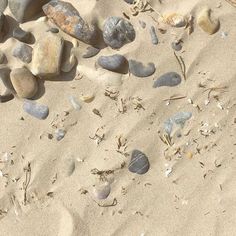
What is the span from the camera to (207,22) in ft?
8.53

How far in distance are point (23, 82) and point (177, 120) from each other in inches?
31.4

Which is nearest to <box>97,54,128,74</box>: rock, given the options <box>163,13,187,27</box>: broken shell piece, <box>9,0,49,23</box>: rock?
<box>163,13,187,27</box>: broken shell piece

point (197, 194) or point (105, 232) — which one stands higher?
point (197, 194)

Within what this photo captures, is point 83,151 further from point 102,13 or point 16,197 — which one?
point 102,13

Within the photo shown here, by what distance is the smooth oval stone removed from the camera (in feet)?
8.56

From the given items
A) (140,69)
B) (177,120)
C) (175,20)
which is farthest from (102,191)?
(175,20)

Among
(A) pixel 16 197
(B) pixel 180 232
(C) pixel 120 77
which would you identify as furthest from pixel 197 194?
(A) pixel 16 197

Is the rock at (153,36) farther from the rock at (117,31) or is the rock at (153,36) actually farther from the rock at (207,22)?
the rock at (207,22)

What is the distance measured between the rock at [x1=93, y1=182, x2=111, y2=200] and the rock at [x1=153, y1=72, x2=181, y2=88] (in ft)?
1.85

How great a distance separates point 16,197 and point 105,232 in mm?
484

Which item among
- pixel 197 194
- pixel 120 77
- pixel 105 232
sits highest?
pixel 120 77

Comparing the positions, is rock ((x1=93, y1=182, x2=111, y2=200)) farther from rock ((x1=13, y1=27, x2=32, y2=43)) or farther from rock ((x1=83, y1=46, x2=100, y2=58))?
rock ((x1=13, y1=27, x2=32, y2=43))

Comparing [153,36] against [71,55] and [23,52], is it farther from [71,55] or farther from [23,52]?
[23,52]

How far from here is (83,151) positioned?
264 centimetres
